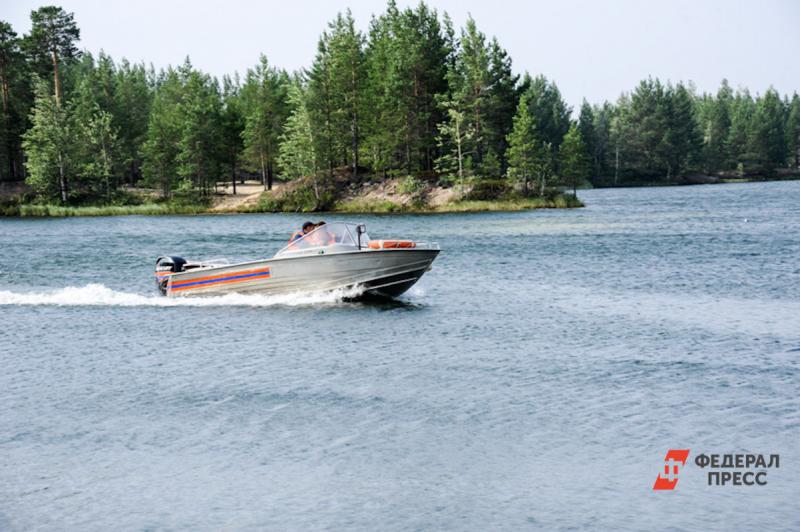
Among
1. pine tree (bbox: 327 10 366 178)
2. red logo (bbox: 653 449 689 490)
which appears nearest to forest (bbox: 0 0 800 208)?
pine tree (bbox: 327 10 366 178)

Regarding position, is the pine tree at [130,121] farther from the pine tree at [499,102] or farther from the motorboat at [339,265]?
the motorboat at [339,265]

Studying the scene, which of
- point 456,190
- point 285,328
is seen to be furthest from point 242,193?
point 285,328

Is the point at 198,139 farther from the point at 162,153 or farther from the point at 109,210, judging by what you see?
the point at 109,210

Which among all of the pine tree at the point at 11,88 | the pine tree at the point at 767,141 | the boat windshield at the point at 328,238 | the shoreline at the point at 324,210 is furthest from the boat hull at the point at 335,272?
the pine tree at the point at 767,141

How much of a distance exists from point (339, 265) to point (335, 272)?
0.30 meters

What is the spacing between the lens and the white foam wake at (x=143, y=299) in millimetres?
25641

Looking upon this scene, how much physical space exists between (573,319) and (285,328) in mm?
8393

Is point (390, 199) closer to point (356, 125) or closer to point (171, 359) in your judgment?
point (356, 125)

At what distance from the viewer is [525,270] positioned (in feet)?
116

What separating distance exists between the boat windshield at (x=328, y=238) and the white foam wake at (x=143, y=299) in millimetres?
1512

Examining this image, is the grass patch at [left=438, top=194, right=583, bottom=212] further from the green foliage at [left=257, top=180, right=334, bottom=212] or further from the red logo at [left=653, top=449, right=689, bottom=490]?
the red logo at [left=653, top=449, right=689, bottom=490]

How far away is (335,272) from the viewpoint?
2519 cm

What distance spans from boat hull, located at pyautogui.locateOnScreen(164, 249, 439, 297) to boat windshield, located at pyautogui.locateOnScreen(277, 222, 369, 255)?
1.39 ft

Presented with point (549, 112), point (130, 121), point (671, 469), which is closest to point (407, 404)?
point (671, 469)
